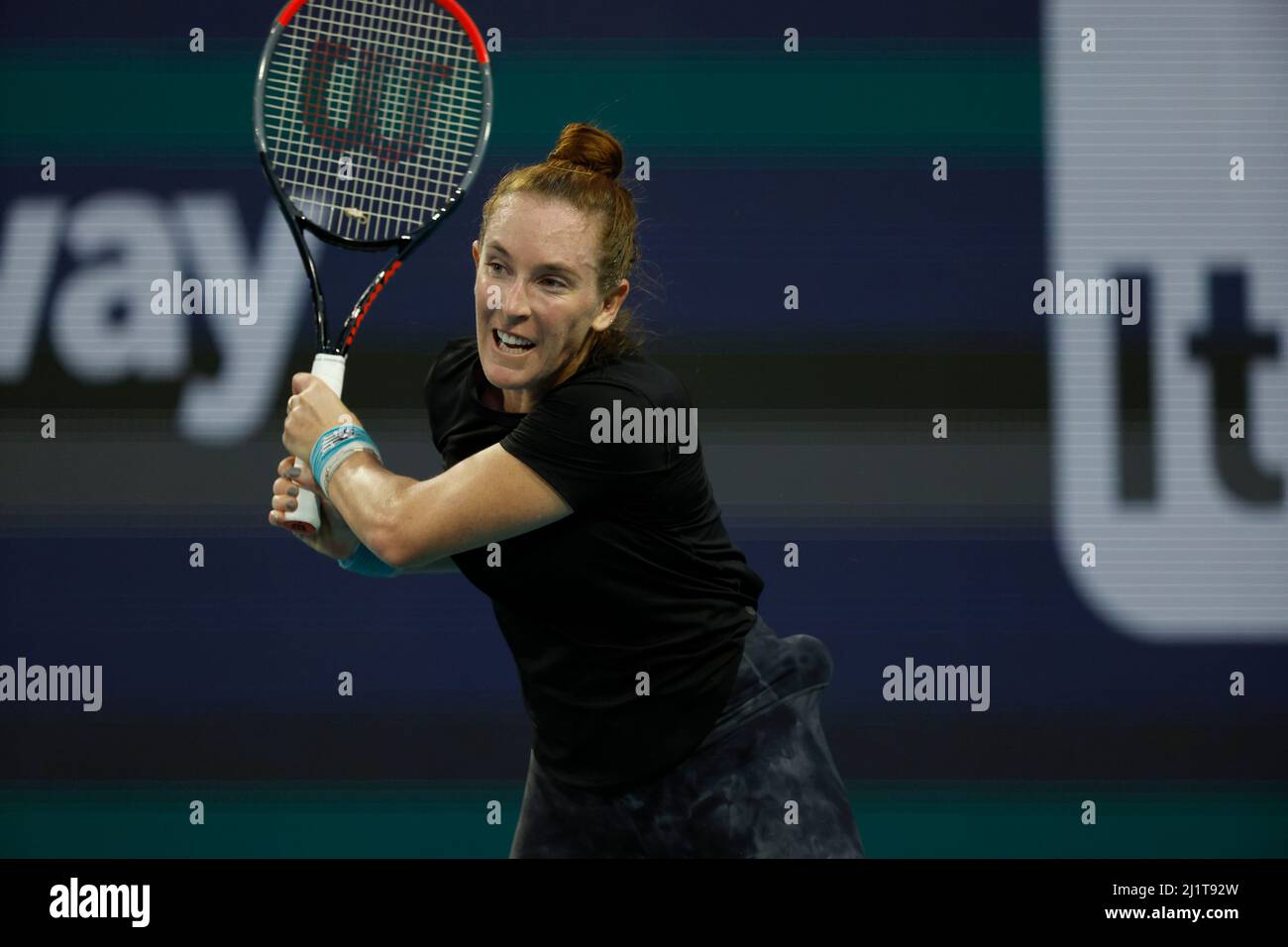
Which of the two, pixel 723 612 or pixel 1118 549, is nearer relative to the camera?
pixel 723 612

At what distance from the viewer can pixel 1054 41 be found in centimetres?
329

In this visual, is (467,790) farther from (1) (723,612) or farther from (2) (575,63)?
(2) (575,63)

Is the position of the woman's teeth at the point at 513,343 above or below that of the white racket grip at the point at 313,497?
above

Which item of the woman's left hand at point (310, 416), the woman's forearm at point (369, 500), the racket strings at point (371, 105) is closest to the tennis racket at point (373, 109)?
the racket strings at point (371, 105)

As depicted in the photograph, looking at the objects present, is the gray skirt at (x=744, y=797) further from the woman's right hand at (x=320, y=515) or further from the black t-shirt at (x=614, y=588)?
the woman's right hand at (x=320, y=515)

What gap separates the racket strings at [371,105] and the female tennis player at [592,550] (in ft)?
1.21

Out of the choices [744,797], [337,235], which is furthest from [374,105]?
[744,797]

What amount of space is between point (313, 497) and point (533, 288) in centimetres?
47

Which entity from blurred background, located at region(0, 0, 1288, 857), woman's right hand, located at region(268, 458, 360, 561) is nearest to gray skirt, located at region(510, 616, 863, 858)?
woman's right hand, located at region(268, 458, 360, 561)

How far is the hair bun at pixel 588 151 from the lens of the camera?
2.23 m
